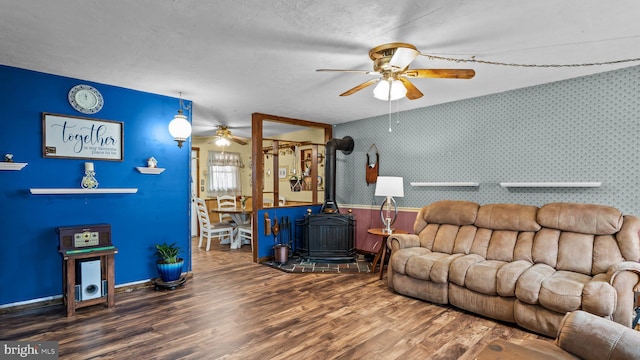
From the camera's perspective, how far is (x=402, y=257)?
11.9ft

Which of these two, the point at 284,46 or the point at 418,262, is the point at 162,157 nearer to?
the point at 284,46

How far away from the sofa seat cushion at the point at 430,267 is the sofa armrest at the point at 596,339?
1661 millimetres

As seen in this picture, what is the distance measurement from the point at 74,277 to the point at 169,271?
0.94 meters

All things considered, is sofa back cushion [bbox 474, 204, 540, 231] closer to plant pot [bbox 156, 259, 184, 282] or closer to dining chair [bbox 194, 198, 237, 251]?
plant pot [bbox 156, 259, 184, 282]

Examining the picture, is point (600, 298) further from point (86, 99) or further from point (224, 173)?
point (224, 173)

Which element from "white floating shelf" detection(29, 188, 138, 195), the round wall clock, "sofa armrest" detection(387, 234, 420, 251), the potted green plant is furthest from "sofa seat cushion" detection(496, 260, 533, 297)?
the round wall clock

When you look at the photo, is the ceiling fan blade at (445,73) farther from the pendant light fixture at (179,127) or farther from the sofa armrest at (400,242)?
the pendant light fixture at (179,127)

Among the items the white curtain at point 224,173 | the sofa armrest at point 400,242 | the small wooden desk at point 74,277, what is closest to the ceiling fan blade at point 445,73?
the sofa armrest at point 400,242

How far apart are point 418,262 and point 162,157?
340 cm

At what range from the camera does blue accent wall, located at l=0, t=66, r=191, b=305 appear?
3.08 meters

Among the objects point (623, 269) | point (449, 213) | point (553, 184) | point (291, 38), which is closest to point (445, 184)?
point (449, 213)

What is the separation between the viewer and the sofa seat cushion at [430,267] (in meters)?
3.27

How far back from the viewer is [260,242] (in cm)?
508

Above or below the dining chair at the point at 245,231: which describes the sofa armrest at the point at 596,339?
above
